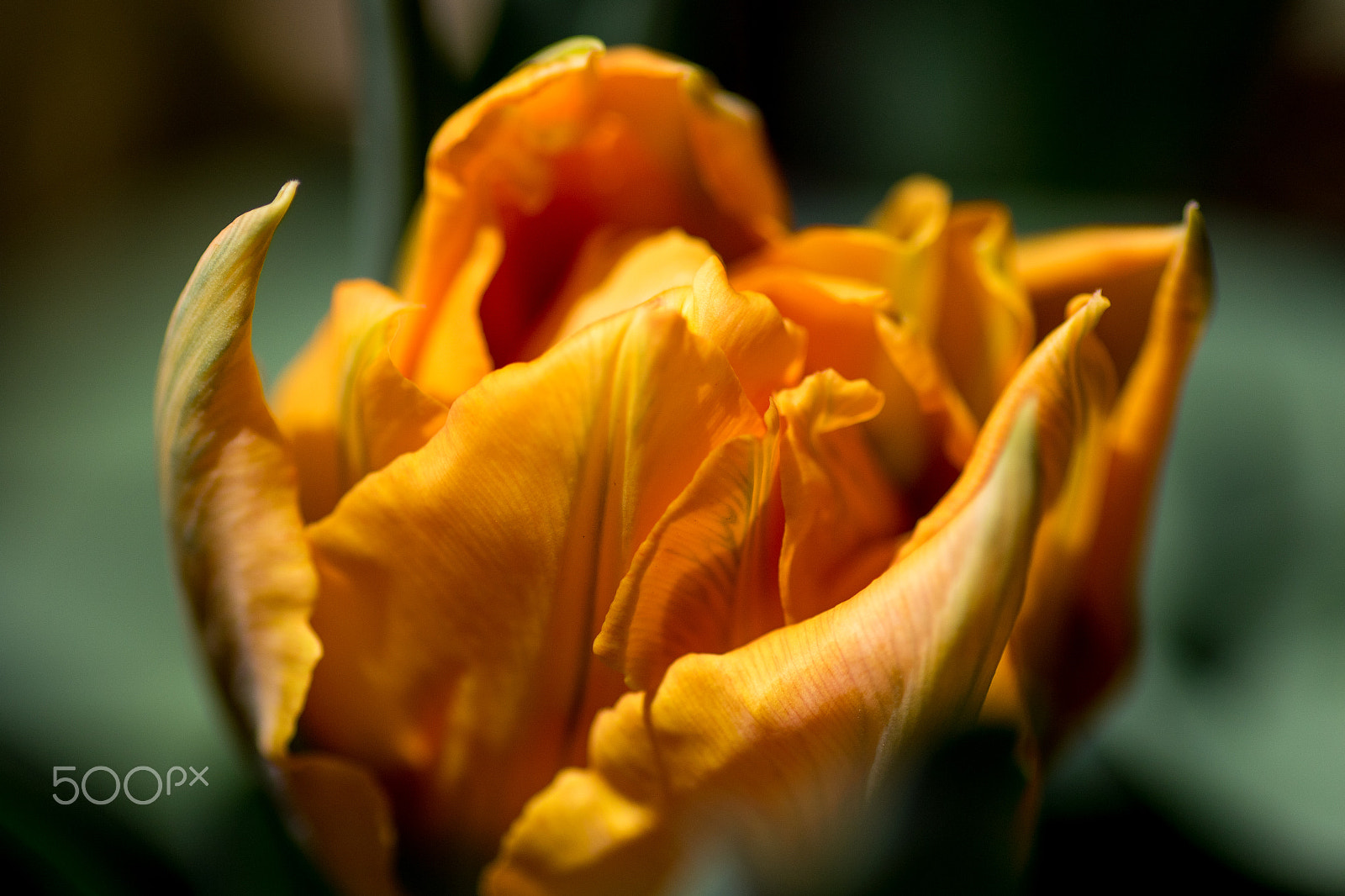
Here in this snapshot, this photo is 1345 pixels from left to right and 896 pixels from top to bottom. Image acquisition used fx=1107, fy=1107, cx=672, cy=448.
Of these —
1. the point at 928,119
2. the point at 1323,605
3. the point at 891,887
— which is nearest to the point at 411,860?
the point at 891,887

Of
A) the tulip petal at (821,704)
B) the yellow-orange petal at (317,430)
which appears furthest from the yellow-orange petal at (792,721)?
the yellow-orange petal at (317,430)

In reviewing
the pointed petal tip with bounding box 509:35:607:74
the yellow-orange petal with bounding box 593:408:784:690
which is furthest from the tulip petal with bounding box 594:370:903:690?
the pointed petal tip with bounding box 509:35:607:74

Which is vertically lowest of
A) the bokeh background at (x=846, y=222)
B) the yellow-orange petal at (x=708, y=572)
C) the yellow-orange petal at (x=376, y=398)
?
the bokeh background at (x=846, y=222)

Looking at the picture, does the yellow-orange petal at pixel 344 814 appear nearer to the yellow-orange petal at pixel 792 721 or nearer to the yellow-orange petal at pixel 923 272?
the yellow-orange petal at pixel 792 721

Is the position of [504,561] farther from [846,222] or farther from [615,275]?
[846,222]

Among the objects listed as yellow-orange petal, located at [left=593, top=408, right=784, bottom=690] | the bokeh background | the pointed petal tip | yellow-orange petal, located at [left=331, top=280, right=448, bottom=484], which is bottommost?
the bokeh background

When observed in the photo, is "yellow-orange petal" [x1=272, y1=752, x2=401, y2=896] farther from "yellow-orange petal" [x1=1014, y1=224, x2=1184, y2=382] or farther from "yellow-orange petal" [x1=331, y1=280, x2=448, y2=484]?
"yellow-orange petal" [x1=1014, y1=224, x2=1184, y2=382]
